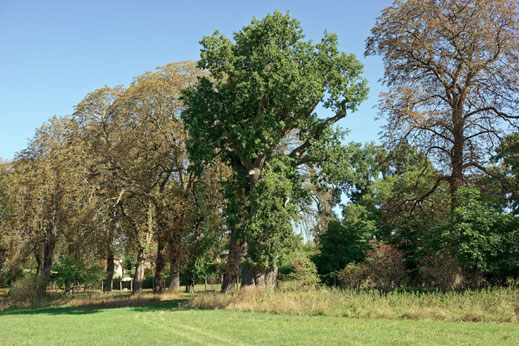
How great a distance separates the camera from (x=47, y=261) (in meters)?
33.9

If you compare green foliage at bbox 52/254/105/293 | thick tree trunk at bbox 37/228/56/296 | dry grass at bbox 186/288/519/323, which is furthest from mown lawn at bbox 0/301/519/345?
green foliage at bbox 52/254/105/293

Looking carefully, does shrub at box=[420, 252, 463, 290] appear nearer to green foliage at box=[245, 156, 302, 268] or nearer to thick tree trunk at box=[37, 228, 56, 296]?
green foliage at box=[245, 156, 302, 268]

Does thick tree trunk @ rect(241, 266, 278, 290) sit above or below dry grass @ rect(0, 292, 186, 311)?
above

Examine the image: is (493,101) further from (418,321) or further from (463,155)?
(418,321)

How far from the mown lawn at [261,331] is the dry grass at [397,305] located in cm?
74

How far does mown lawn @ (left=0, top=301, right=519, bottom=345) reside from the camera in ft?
34.3

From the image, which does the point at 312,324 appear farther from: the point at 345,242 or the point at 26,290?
the point at 26,290

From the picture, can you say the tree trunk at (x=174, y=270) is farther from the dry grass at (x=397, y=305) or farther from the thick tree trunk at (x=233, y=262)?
the dry grass at (x=397, y=305)

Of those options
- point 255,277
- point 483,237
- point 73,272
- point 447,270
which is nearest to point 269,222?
point 255,277

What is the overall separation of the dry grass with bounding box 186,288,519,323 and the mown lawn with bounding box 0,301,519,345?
74 cm

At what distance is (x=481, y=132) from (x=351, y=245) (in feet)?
47.5

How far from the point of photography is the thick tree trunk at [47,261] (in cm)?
3128

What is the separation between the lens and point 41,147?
3322cm

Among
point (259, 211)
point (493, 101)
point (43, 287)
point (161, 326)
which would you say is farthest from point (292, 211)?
point (43, 287)
